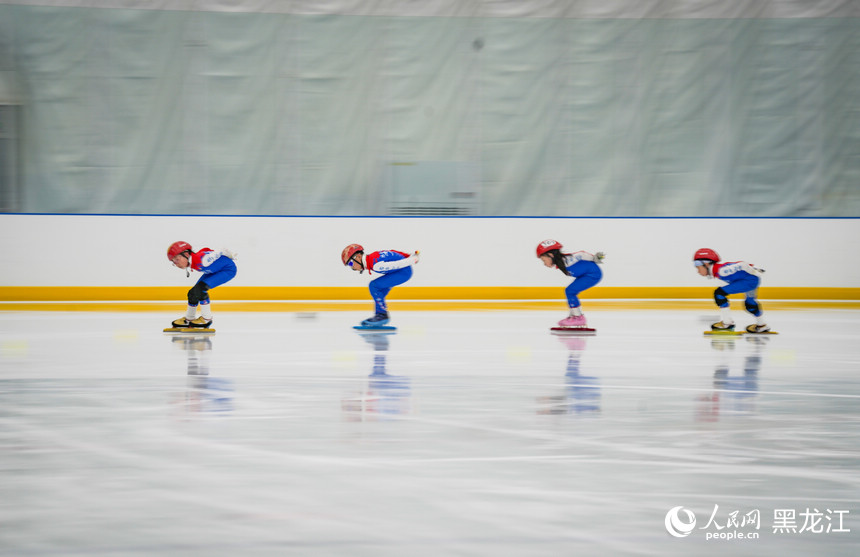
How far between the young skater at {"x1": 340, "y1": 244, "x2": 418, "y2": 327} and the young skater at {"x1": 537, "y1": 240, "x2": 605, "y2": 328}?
1.36 metres

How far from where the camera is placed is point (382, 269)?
33.6 feet

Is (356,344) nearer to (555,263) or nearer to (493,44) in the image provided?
(555,263)

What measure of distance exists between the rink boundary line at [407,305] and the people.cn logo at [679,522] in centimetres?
1029

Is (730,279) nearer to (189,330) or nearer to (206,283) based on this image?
(206,283)

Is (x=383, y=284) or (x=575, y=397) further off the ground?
(x=383, y=284)

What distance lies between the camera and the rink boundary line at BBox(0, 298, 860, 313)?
1348cm

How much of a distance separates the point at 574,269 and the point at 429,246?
528 cm

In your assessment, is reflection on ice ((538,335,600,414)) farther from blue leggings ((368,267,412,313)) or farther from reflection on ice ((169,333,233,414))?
blue leggings ((368,267,412,313))

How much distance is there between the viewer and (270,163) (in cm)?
1616

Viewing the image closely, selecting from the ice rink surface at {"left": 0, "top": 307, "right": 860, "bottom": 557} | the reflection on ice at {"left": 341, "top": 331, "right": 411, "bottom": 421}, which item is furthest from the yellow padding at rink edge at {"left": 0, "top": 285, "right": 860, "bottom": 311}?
the reflection on ice at {"left": 341, "top": 331, "right": 411, "bottom": 421}

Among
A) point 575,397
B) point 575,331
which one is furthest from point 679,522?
point 575,331

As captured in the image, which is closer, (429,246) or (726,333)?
(726,333)

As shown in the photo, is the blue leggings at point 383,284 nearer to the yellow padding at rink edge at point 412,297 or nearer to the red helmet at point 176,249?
the red helmet at point 176,249

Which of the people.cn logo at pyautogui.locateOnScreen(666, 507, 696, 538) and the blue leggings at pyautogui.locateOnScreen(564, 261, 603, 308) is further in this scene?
the blue leggings at pyautogui.locateOnScreen(564, 261, 603, 308)
